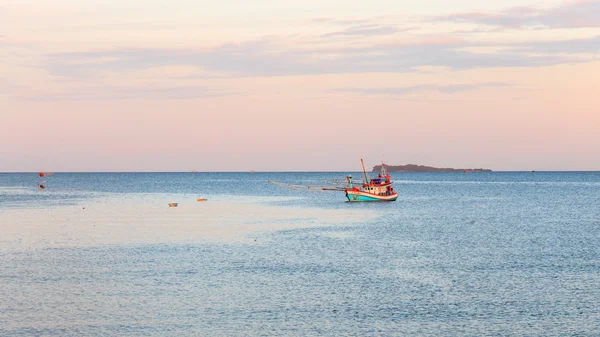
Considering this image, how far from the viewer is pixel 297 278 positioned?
50844mm

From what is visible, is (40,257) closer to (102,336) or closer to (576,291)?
(102,336)

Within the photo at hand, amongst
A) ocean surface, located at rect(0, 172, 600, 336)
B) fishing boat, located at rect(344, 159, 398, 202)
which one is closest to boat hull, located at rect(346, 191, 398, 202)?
fishing boat, located at rect(344, 159, 398, 202)

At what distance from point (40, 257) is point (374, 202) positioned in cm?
8662

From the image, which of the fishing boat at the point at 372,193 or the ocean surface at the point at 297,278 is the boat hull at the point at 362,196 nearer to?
the fishing boat at the point at 372,193

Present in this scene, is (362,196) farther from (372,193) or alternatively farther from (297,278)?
(297,278)

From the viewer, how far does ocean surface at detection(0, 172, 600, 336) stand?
3831 cm

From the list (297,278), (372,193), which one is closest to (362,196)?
(372,193)

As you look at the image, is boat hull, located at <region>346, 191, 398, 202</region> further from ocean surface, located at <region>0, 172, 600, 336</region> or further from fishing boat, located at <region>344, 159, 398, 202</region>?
ocean surface, located at <region>0, 172, 600, 336</region>

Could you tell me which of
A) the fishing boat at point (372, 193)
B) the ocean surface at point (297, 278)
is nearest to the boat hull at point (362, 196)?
the fishing boat at point (372, 193)

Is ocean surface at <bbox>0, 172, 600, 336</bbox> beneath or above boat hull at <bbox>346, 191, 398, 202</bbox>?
beneath

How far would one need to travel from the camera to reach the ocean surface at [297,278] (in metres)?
38.3

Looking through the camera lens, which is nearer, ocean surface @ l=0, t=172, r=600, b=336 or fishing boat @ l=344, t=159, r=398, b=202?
ocean surface @ l=0, t=172, r=600, b=336

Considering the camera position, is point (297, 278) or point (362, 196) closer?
point (297, 278)

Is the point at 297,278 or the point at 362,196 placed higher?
the point at 362,196
